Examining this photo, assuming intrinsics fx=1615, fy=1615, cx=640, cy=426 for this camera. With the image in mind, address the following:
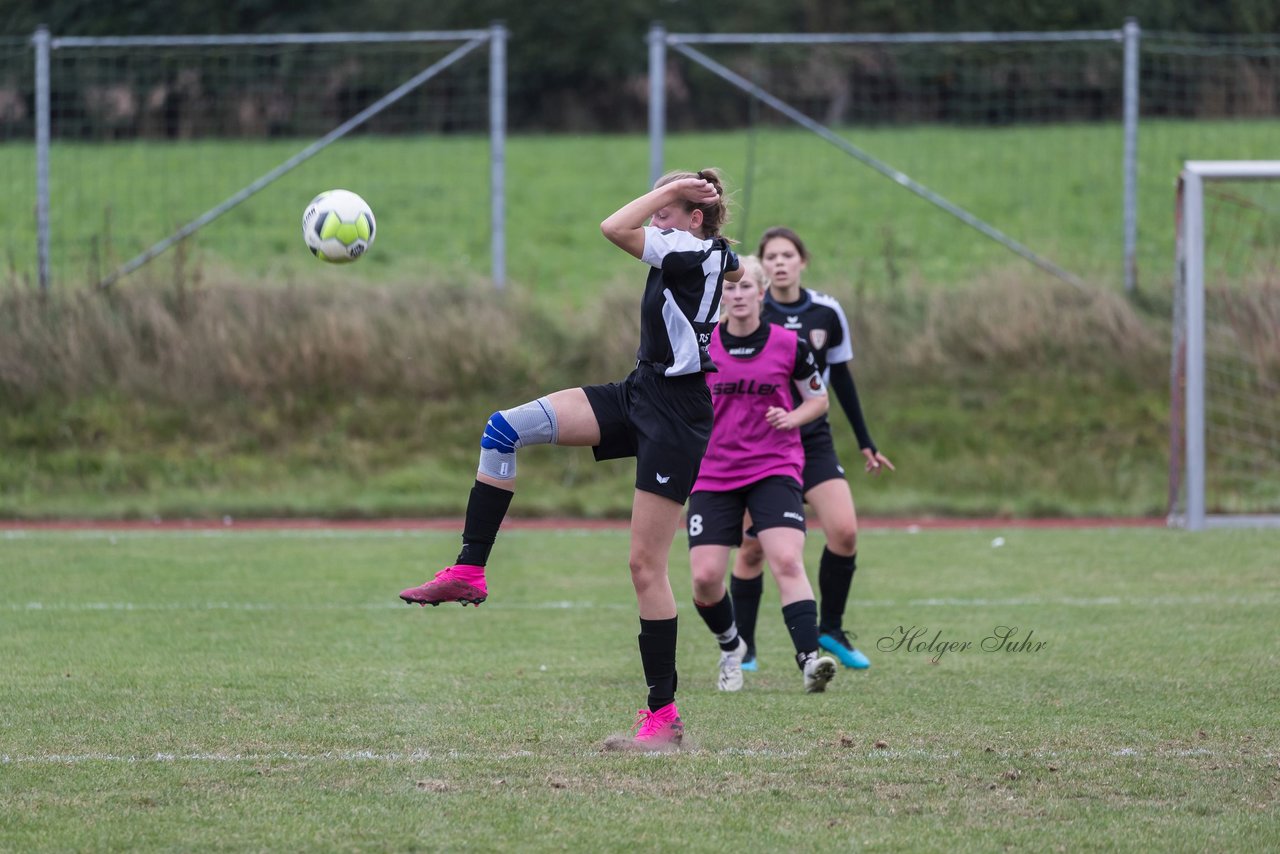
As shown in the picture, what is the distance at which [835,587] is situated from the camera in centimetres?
770

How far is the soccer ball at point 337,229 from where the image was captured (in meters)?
6.35

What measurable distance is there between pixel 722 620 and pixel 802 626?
0.40 metres

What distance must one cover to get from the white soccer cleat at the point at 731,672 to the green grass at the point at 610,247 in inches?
374

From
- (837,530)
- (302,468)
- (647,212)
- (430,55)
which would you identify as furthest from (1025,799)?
(430,55)

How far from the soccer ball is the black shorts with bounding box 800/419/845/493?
2426 millimetres

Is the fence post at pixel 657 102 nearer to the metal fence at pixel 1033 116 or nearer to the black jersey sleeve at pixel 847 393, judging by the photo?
the metal fence at pixel 1033 116

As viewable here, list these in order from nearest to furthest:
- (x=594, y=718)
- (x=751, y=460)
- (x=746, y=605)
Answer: (x=594, y=718) < (x=751, y=460) < (x=746, y=605)

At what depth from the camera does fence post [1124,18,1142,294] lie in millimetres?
15523

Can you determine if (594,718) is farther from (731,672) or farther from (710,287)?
(710,287)

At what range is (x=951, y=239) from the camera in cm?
1830

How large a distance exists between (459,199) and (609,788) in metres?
14.5

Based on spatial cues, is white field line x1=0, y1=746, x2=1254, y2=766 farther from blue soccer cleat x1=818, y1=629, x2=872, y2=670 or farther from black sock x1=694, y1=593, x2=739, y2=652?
blue soccer cleat x1=818, y1=629, x2=872, y2=670

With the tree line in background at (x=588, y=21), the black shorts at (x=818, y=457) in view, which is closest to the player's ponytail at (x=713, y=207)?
the black shorts at (x=818, y=457)

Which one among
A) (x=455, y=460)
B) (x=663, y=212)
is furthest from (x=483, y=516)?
(x=455, y=460)
